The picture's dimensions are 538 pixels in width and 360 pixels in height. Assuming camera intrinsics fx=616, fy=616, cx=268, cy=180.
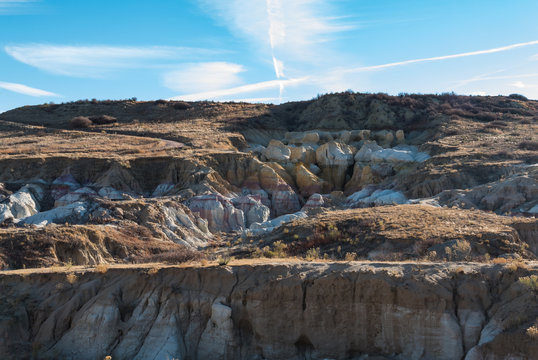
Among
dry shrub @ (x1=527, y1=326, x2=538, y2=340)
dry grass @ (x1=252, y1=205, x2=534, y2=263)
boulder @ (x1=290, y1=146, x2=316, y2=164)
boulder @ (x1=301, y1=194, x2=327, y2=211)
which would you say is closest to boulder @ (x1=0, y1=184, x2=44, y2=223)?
dry grass @ (x1=252, y1=205, x2=534, y2=263)

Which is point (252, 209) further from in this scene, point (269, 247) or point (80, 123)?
point (80, 123)

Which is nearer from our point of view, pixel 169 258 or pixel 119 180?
pixel 169 258

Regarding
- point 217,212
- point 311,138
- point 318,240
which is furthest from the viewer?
point 311,138

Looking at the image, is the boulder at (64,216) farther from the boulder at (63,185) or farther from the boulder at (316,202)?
the boulder at (316,202)

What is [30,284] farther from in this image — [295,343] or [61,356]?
[295,343]

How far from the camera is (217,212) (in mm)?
43000

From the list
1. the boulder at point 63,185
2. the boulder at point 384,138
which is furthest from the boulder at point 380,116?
the boulder at point 63,185

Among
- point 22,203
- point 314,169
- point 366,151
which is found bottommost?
point 22,203

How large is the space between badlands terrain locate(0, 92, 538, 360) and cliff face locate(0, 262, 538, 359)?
0.13 feet

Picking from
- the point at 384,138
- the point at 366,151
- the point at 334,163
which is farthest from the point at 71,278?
the point at 384,138

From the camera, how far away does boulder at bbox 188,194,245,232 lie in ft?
139

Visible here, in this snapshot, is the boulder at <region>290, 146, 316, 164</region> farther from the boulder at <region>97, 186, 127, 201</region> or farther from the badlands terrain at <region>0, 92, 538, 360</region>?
the boulder at <region>97, 186, 127, 201</region>

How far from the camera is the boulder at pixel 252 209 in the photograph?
45.6 metres

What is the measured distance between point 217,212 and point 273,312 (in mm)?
26164
